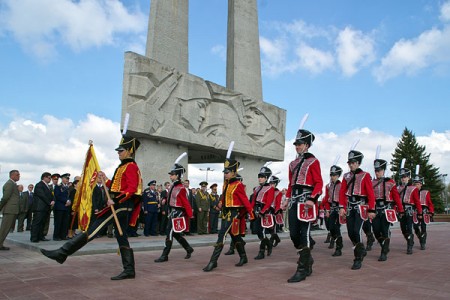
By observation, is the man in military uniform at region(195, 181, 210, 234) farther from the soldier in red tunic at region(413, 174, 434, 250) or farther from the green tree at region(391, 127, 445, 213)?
the green tree at region(391, 127, 445, 213)

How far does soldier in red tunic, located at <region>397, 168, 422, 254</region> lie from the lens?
10345 mm

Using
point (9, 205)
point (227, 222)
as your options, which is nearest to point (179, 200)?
point (227, 222)

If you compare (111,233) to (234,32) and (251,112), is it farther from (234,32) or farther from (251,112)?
(234,32)

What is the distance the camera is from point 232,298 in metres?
4.79

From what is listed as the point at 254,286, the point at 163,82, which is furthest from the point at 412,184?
the point at 163,82

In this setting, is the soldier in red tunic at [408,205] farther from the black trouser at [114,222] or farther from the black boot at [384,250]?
the black trouser at [114,222]

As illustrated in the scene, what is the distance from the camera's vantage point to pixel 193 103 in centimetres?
2095

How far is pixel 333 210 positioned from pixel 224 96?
45.1ft

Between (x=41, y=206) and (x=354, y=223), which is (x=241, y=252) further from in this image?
(x=41, y=206)

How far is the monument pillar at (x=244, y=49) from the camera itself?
24.6 m

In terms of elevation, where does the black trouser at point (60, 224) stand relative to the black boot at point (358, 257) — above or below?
above

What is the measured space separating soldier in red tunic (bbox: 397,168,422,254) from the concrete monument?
11595 millimetres

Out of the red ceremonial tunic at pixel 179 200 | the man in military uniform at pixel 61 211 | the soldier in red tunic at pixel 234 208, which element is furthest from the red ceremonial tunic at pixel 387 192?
the man in military uniform at pixel 61 211

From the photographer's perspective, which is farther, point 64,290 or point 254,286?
point 254,286
